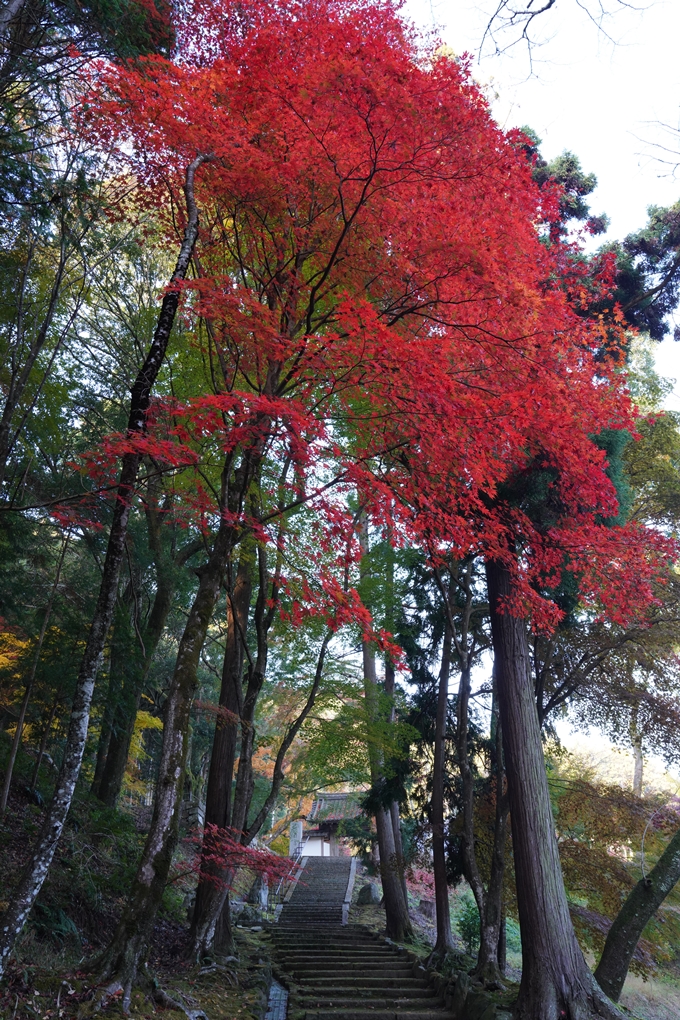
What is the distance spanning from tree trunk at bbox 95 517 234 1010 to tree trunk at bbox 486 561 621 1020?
441 cm

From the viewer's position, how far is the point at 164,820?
5.55 meters

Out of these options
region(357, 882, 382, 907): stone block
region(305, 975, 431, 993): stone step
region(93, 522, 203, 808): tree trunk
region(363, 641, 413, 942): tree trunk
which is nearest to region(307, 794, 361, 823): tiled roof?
region(357, 882, 382, 907): stone block

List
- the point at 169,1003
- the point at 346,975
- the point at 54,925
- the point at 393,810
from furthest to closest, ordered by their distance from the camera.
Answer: the point at 393,810 < the point at 346,975 < the point at 54,925 < the point at 169,1003

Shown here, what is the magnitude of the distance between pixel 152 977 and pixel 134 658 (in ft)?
19.5

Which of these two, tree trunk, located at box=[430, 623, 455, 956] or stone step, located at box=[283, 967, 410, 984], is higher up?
tree trunk, located at box=[430, 623, 455, 956]

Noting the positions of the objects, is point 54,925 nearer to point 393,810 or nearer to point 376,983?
point 376,983

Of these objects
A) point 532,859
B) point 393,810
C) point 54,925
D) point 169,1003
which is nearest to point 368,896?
point 393,810

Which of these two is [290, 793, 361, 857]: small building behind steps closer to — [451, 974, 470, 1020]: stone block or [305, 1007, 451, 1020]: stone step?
[451, 974, 470, 1020]: stone block

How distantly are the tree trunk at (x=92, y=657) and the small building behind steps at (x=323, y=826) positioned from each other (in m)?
24.4

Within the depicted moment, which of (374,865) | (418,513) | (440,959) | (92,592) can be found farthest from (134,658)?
(374,865)

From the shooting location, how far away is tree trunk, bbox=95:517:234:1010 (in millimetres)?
5121

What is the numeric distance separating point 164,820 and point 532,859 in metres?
4.67

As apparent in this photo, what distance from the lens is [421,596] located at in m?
13.9

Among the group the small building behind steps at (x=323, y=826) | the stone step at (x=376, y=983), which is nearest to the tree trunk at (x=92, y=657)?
the stone step at (x=376, y=983)
